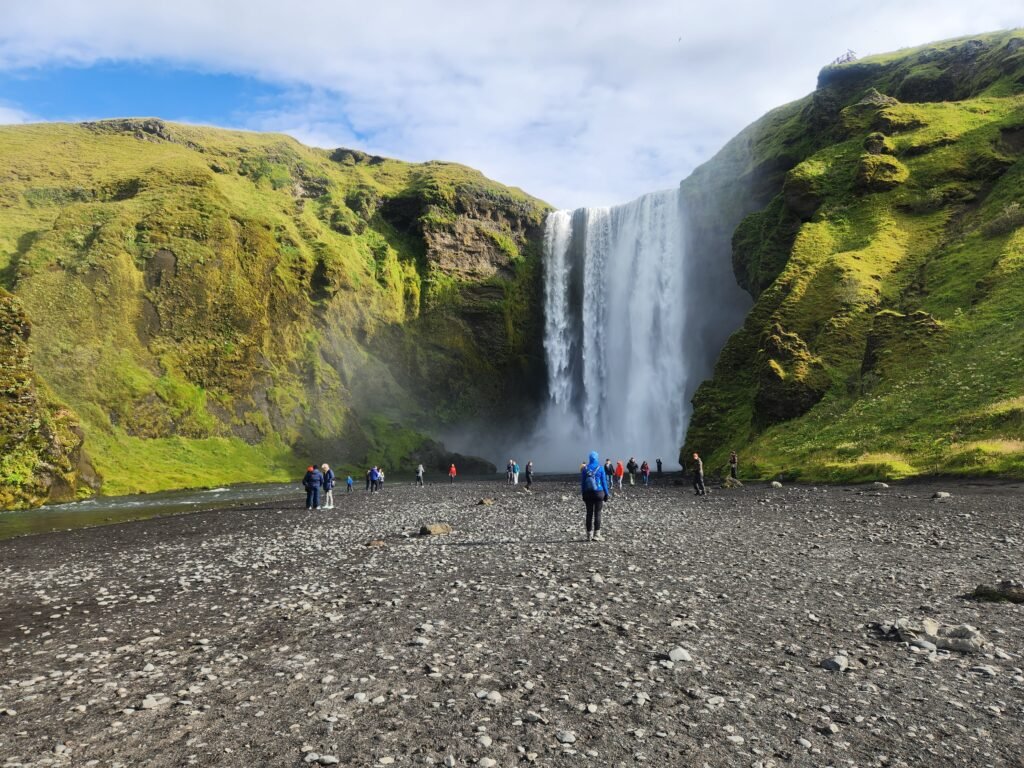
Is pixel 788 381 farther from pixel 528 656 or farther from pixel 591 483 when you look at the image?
pixel 528 656

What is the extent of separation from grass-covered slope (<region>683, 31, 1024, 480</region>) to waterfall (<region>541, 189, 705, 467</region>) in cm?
1308

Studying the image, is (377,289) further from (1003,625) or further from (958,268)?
(1003,625)

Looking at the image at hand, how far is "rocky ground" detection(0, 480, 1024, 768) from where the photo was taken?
5.79 m

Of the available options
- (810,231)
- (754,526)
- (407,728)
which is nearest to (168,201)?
(810,231)

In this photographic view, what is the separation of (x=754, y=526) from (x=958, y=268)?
127 ft

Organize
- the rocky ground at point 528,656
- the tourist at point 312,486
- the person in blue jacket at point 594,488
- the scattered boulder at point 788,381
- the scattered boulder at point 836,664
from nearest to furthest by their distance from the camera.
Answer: the rocky ground at point 528,656 < the scattered boulder at point 836,664 < the person in blue jacket at point 594,488 < the tourist at point 312,486 < the scattered boulder at point 788,381

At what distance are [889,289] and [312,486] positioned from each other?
46.2 metres

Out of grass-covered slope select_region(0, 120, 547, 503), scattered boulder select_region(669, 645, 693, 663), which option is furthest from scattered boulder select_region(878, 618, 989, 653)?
grass-covered slope select_region(0, 120, 547, 503)

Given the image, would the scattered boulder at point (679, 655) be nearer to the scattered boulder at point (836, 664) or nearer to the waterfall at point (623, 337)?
the scattered boulder at point (836, 664)

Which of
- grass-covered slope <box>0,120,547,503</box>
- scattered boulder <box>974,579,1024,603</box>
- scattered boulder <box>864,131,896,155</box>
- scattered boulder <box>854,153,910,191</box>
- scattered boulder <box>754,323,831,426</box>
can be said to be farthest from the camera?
grass-covered slope <box>0,120,547,503</box>

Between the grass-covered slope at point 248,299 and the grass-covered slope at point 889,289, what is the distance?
47.6 metres

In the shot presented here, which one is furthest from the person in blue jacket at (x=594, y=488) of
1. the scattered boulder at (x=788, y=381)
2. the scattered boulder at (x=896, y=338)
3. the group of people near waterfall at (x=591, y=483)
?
the scattered boulder at (x=896, y=338)

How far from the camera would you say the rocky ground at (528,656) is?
5793 mm

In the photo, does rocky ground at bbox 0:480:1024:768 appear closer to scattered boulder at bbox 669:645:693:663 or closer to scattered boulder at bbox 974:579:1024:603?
scattered boulder at bbox 669:645:693:663
